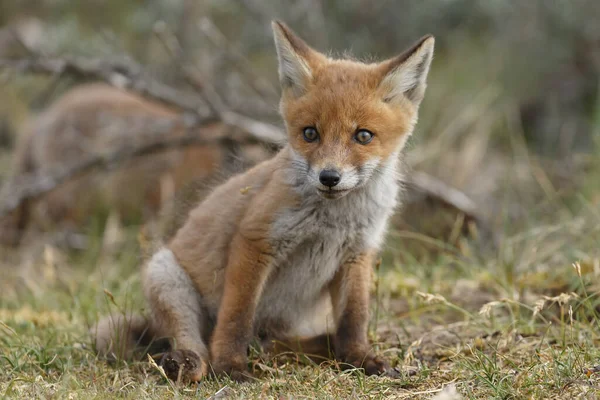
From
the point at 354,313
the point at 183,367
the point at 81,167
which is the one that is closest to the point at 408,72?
the point at 354,313

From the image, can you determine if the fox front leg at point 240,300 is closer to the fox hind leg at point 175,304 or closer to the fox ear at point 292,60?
the fox hind leg at point 175,304

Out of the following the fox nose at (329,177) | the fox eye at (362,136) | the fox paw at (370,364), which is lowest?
the fox paw at (370,364)

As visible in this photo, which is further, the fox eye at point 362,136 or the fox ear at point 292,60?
the fox ear at point 292,60

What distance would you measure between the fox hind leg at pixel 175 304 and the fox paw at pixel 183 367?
0.23 ft

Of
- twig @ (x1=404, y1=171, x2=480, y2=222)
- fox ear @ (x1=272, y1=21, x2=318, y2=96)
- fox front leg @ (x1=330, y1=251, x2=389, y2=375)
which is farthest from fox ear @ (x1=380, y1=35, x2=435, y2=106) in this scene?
twig @ (x1=404, y1=171, x2=480, y2=222)

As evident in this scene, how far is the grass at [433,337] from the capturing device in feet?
11.5

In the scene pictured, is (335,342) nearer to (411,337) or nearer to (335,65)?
(411,337)

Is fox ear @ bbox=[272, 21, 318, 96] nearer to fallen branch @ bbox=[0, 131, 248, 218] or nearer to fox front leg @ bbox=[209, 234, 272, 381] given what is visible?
fox front leg @ bbox=[209, 234, 272, 381]

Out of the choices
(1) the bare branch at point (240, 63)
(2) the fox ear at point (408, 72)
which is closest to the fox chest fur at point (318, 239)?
(2) the fox ear at point (408, 72)

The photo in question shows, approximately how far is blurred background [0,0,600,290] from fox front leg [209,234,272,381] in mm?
1286

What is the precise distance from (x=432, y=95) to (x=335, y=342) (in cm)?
804

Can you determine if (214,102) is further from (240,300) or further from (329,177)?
(329,177)

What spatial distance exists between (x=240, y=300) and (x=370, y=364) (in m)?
0.77

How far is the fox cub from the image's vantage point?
12.8 feet
